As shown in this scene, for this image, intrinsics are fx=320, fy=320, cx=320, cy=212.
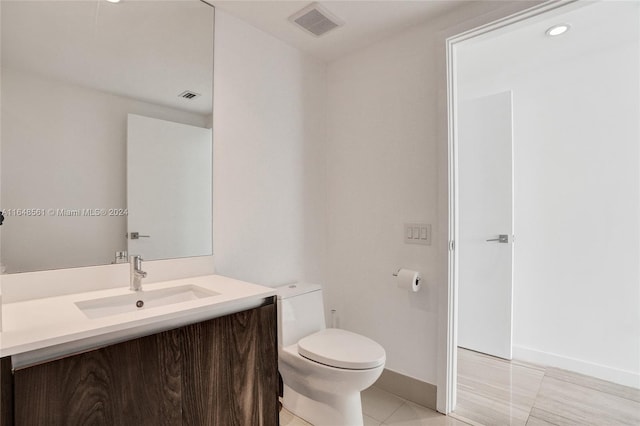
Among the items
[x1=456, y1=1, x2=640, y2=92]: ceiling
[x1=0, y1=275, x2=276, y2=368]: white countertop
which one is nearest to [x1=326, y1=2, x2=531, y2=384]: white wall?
[x1=456, y1=1, x2=640, y2=92]: ceiling

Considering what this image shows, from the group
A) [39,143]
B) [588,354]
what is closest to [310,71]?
[39,143]

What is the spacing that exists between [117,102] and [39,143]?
0.35 meters

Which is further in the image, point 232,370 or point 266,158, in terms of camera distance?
point 266,158

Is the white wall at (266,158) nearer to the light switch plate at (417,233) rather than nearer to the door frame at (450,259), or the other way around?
the light switch plate at (417,233)

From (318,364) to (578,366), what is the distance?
2.02 meters

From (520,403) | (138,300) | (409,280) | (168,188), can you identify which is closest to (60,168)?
(168,188)

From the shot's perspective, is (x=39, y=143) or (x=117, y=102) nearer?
(x=39, y=143)

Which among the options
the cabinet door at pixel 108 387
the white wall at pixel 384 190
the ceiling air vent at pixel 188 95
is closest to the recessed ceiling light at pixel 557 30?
the white wall at pixel 384 190

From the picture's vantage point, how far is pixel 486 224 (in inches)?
101

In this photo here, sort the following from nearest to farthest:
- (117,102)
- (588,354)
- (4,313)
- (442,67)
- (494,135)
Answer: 1. (4,313)
2. (117,102)
3. (442,67)
4. (588,354)
5. (494,135)

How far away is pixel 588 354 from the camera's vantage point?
2.26 metres

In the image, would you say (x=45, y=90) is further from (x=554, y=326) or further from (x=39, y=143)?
(x=554, y=326)

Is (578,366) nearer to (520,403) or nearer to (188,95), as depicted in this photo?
(520,403)

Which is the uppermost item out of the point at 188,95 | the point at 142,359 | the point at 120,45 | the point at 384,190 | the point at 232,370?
the point at 120,45
